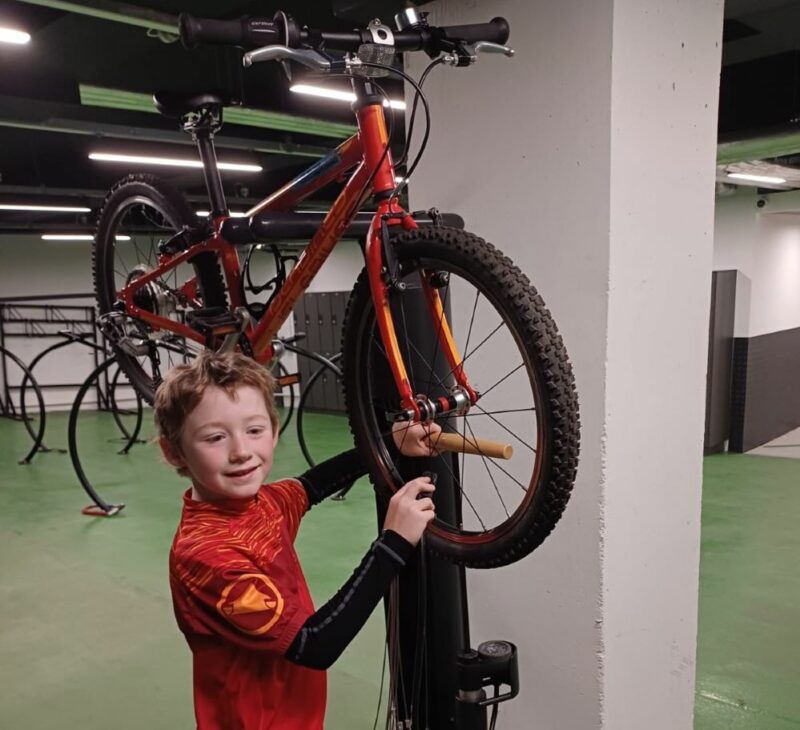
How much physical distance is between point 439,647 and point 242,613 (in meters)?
0.58

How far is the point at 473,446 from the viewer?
1.10 m

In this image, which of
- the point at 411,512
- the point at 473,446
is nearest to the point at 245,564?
the point at 411,512

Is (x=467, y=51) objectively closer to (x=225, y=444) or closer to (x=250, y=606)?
(x=225, y=444)

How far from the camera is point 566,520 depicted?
1.75 m

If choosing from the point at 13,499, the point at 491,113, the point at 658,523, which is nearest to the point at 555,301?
the point at 491,113

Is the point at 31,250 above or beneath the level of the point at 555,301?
above

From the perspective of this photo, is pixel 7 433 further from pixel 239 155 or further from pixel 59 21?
pixel 59 21

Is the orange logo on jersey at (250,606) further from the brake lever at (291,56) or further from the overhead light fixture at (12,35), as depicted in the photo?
the overhead light fixture at (12,35)

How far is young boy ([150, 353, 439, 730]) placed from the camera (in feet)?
3.50

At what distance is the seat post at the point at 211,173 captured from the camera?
184 cm

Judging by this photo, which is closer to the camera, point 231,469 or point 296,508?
point 231,469

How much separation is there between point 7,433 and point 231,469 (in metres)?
9.02

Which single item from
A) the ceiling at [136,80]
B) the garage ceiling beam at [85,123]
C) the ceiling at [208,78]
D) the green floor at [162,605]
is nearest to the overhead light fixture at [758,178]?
the ceiling at [208,78]

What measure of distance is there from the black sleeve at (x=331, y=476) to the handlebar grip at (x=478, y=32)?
0.87 meters
